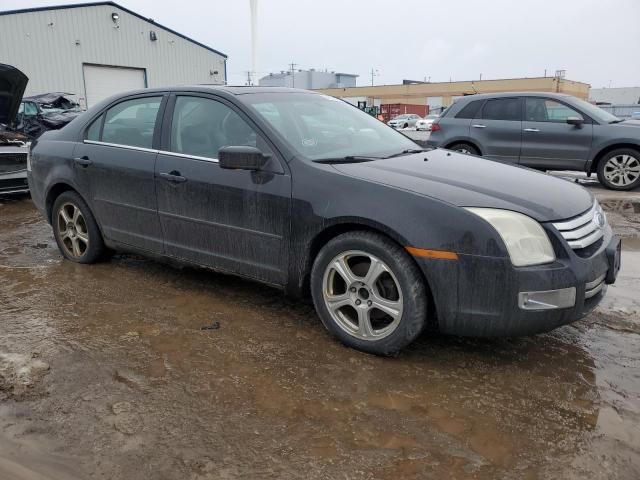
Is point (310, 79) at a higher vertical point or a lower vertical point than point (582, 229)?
higher

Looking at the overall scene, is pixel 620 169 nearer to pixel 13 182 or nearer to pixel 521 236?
pixel 521 236

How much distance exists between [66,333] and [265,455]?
6.05ft

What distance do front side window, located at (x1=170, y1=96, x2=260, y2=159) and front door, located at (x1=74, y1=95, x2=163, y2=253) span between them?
25cm

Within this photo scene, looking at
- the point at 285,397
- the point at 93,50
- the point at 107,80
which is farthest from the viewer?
the point at 107,80

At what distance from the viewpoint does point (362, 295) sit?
3.07 metres

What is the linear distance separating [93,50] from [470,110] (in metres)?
19.7

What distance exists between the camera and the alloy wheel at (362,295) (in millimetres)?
2982

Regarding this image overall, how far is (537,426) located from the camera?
2.45 m

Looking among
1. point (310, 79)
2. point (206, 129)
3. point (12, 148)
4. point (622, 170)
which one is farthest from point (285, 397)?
point (310, 79)

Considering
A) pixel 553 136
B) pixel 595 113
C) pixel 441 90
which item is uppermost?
pixel 441 90

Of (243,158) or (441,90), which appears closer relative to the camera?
(243,158)

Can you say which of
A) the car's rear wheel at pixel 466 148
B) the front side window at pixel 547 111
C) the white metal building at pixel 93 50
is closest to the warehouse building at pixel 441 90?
the white metal building at pixel 93 50

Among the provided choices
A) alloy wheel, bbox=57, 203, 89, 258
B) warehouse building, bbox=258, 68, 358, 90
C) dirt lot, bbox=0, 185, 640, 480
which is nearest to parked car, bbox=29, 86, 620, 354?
alloy wheel, bbox=57, 203, 89, 258

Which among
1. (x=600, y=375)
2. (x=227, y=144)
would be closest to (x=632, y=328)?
(x=600, y=375)
